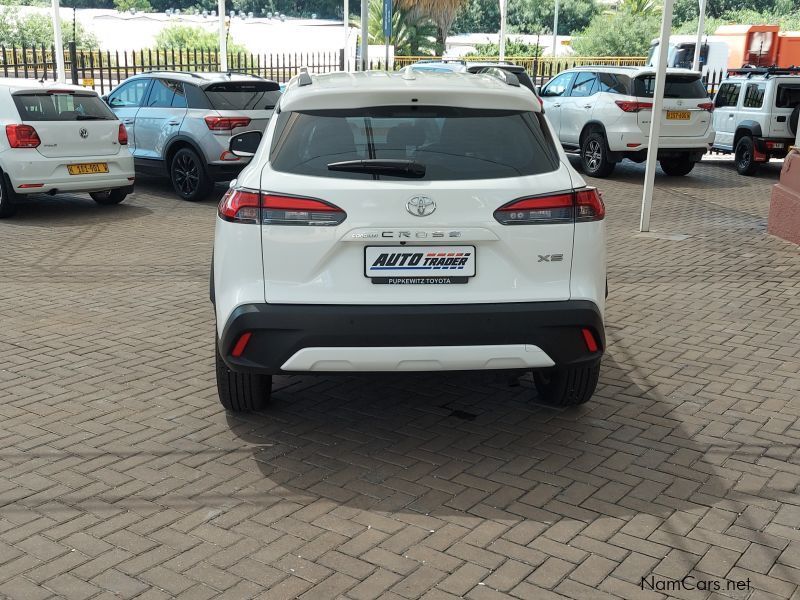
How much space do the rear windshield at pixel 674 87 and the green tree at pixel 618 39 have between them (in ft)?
152

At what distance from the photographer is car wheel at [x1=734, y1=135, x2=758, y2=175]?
16.5 m

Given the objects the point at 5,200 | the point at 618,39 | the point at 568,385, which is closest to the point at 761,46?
the point at 618,39

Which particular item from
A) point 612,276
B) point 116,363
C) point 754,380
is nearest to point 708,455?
point 754,380

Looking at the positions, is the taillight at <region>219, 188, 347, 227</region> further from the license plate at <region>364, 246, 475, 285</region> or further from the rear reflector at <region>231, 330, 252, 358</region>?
the rear reflector at <region>231, 330, 252, 358</region>

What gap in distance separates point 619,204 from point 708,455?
9120 millimetres

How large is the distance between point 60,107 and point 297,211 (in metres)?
8.15

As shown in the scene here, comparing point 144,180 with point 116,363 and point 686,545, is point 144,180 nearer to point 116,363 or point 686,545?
point 116,363

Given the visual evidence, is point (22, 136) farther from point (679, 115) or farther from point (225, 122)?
point (679, 115)

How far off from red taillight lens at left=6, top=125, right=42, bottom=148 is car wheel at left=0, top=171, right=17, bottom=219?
19.3 inches

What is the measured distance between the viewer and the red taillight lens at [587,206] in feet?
14.4

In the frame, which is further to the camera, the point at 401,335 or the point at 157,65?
the point at 157,65

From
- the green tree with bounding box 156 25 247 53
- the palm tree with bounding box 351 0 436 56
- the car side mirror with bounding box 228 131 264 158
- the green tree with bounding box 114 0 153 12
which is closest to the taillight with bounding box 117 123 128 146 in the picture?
the car side mirror with bounding box 228 131 264 158

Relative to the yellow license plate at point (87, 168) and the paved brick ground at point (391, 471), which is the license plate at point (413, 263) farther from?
the yellow license plate at point (87, 168)

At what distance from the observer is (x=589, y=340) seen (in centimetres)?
440
